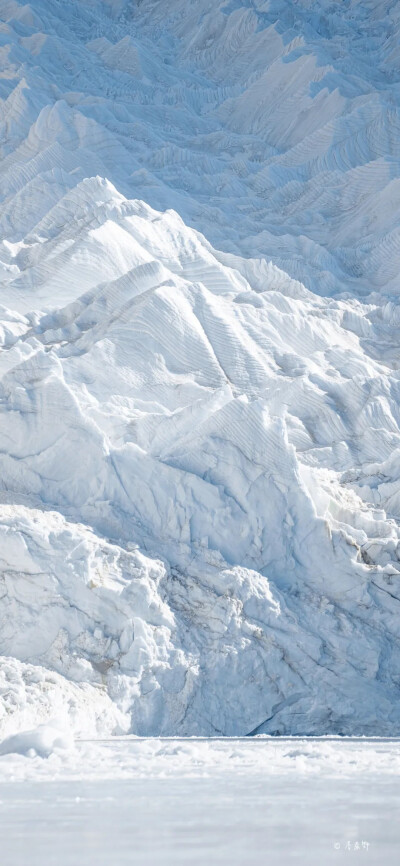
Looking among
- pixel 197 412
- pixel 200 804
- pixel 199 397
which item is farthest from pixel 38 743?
pixel 199 397

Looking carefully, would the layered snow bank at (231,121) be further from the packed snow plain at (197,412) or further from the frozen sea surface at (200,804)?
the frozen sea surface at (200,804)

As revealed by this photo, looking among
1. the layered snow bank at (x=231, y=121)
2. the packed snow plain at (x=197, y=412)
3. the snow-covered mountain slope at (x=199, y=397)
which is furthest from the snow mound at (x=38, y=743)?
the layered snow bank at (x=231, y=121)

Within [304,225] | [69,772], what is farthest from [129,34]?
[69,772]

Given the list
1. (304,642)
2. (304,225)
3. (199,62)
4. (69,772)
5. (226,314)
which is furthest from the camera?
(199,62)

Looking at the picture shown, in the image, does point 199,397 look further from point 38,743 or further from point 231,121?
point 231,121

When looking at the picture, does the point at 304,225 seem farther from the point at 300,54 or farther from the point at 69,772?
the point at 69,772

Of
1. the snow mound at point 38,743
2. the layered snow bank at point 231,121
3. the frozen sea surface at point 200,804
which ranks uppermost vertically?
the frozen sea surface at point 200,804
